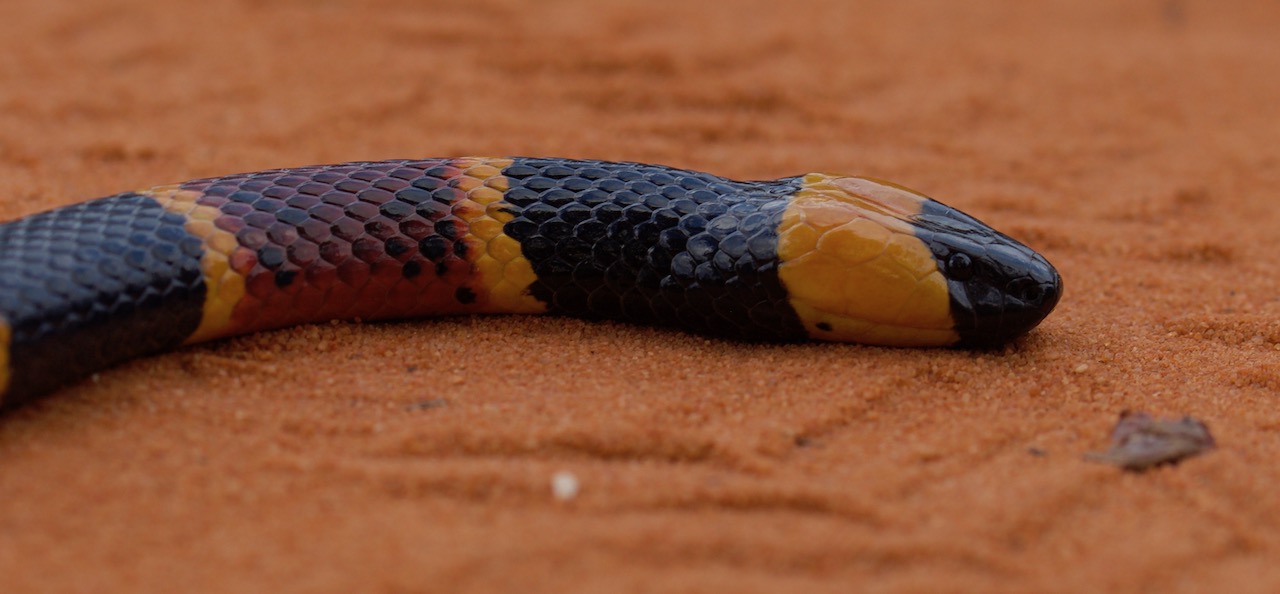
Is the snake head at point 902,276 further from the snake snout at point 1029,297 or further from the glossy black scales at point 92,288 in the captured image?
the glossy black scales at point 92,288

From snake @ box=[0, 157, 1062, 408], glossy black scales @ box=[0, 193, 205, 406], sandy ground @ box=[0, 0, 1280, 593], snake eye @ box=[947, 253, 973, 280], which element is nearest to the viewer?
sandy ground @ box=[0, 0, 1280, 593]

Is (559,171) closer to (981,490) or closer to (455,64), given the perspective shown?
(981,490)

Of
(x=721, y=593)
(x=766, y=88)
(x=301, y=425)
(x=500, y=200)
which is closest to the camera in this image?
(x=721, y=593)

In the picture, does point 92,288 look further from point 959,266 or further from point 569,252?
point 959,266

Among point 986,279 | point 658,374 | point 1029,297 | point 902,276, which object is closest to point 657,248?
point 658,374

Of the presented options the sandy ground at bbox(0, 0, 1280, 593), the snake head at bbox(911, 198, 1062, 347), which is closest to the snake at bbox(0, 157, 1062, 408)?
the snake head at bbox(911, 198, 1062, 347)

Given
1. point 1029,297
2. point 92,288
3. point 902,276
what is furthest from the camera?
point 1029,297

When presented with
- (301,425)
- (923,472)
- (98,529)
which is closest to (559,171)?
(301,425)

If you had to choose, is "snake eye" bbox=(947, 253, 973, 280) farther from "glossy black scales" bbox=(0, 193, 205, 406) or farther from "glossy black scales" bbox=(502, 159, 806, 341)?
"glossy black scales" bbox=(0, 193, 205, 406)
